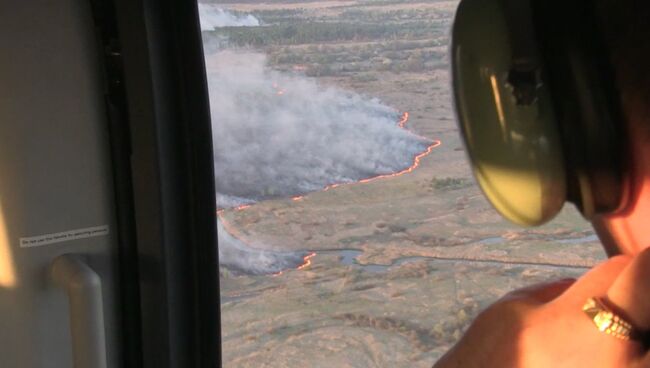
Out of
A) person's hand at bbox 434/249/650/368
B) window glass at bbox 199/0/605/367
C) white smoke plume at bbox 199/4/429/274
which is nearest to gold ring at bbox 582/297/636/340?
person's hand at bbox 434/249/650/368

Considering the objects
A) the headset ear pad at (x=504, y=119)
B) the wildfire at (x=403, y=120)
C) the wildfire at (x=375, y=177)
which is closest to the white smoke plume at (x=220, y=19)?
the wildfire at (x=375, y=177)

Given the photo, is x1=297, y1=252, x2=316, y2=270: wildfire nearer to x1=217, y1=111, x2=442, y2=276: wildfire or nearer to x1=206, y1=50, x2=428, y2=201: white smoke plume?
x1=217, y1=111, x2=442, y2=276: wildfire

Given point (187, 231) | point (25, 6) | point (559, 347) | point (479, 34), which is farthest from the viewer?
point (187, 231)

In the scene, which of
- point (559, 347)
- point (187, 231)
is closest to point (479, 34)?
point (559, 347)

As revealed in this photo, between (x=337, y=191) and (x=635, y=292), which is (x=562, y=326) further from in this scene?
(x=337, y=191)

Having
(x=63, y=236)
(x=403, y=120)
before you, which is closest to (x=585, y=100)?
(x=403, y=120)

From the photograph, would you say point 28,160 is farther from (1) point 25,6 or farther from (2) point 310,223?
(2) point 310,223

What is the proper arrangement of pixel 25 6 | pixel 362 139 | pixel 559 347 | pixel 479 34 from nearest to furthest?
pixel 559 347, pixel 479 34, pixel 25 6, pixel 362 139

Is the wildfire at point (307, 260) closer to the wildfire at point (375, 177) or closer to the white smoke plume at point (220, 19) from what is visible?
the wildfire at point (375, 177)
